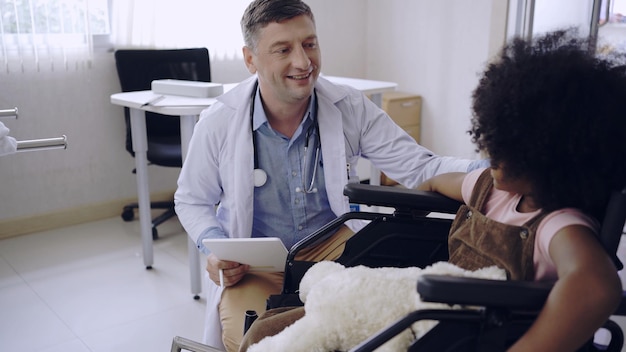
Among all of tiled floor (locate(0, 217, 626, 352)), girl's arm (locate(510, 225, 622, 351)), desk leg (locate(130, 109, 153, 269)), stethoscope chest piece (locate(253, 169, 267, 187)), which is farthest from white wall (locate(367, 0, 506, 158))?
girl's arm (locate(510, 225, 622, 351))

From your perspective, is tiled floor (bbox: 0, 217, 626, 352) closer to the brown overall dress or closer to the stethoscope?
the stethoscope

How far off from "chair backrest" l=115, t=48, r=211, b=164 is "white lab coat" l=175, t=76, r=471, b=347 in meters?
1.55

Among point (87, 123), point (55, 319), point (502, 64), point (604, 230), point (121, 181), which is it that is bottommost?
point (55, 319)

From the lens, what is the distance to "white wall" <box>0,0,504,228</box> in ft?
9.51

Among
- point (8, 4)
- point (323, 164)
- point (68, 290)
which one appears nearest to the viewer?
point (323, 164)

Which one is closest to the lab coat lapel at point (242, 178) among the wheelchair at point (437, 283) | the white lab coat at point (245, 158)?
the white lab coat at point (245, 158)

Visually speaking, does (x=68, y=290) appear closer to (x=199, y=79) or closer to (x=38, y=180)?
(x=38, y=180)

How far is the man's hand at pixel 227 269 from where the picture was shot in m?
1.28

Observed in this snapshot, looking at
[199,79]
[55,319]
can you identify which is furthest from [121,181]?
[55,319]

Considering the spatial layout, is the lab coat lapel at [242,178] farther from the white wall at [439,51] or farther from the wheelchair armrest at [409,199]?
the white wall at [439,51]

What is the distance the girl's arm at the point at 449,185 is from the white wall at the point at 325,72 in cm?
239

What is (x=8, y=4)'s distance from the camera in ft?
8.76

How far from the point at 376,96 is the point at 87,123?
157 cm

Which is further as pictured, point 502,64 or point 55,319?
point 55,319
